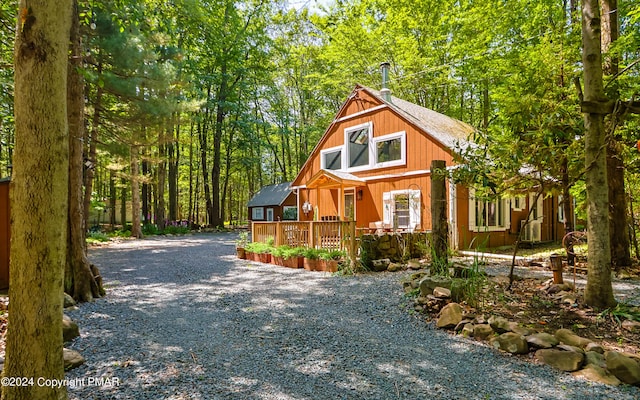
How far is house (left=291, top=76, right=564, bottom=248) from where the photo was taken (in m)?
10.9

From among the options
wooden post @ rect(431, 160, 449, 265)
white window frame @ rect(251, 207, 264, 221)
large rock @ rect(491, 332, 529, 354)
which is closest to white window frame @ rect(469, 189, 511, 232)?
wooden post @ rect(431, 160, 449, 265)

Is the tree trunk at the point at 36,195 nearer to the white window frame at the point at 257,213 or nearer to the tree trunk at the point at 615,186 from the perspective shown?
the tree trunk at the point at 615,186

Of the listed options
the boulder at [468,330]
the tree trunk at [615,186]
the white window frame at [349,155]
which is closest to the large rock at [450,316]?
the boulder at [468,330]

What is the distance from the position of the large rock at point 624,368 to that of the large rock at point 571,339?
367mm

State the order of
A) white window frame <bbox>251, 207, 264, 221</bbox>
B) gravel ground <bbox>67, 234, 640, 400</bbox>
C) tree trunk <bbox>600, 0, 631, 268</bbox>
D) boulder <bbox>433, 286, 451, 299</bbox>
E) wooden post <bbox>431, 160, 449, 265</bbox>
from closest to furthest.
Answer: gravel ground <bbox>67, 234, 640, 400</bbox>, boulder <bbox>433, 286, 451, 299</bbox>, wooden post <bbox>431, 160, 449, 265</bbox>, tree trunk <bbox>600, 0, 631, 268</bbox>, white window frame <bbox>251, 207, 264, 221</bbox>

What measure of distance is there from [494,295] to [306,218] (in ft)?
37.6

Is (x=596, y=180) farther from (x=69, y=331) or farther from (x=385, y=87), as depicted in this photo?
(x=385, y=87)

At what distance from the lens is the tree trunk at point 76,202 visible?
5246 millimetres

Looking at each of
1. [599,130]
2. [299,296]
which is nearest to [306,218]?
[299,296]

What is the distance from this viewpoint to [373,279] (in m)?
6.85

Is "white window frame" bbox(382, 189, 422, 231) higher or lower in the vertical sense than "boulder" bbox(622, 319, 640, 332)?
higher

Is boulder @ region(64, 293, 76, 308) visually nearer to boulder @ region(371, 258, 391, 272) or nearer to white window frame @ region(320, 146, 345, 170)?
boulder @ region(371, 258, 391, 272)

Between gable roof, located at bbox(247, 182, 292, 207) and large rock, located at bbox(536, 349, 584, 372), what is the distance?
2032 cm

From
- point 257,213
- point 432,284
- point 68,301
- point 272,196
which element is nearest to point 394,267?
point 432,284
